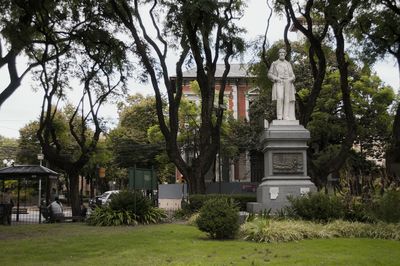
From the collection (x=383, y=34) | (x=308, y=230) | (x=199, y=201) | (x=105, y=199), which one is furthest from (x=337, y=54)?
(x=105, y=199)

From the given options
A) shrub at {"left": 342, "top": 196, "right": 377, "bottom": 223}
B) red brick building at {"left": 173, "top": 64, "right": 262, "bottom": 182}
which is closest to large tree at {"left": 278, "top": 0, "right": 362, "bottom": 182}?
shrub at {"left": 342, "top": 196, "right": 377, "bottom": 223}

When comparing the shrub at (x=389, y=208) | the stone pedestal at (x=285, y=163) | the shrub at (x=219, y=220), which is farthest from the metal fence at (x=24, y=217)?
the shrub at (x=389, y=208)

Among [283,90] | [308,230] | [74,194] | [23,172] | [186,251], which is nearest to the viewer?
[186,251]

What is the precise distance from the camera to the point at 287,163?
1688 cm

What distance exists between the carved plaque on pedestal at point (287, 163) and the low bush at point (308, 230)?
3814 millimetres

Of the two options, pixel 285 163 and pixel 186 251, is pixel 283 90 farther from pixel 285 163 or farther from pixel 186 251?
pixel 186 251

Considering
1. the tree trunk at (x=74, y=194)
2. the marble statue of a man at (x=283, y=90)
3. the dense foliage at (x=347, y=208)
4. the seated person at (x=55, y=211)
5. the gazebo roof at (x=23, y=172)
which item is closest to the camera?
the dense foliage at (x=347, y=208)

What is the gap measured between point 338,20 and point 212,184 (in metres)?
20.9

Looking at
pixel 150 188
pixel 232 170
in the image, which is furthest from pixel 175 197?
pixel 150 188

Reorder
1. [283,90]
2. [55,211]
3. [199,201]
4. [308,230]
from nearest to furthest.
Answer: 1. [308,230]
2. [283,90]
3. [199,201]
4. [55,211]

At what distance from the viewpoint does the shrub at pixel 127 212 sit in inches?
713

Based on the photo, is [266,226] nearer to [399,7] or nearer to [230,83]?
[399,7]

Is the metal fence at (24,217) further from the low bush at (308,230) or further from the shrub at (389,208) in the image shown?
the shrub at (389,208)

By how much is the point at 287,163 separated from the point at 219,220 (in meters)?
5.45
